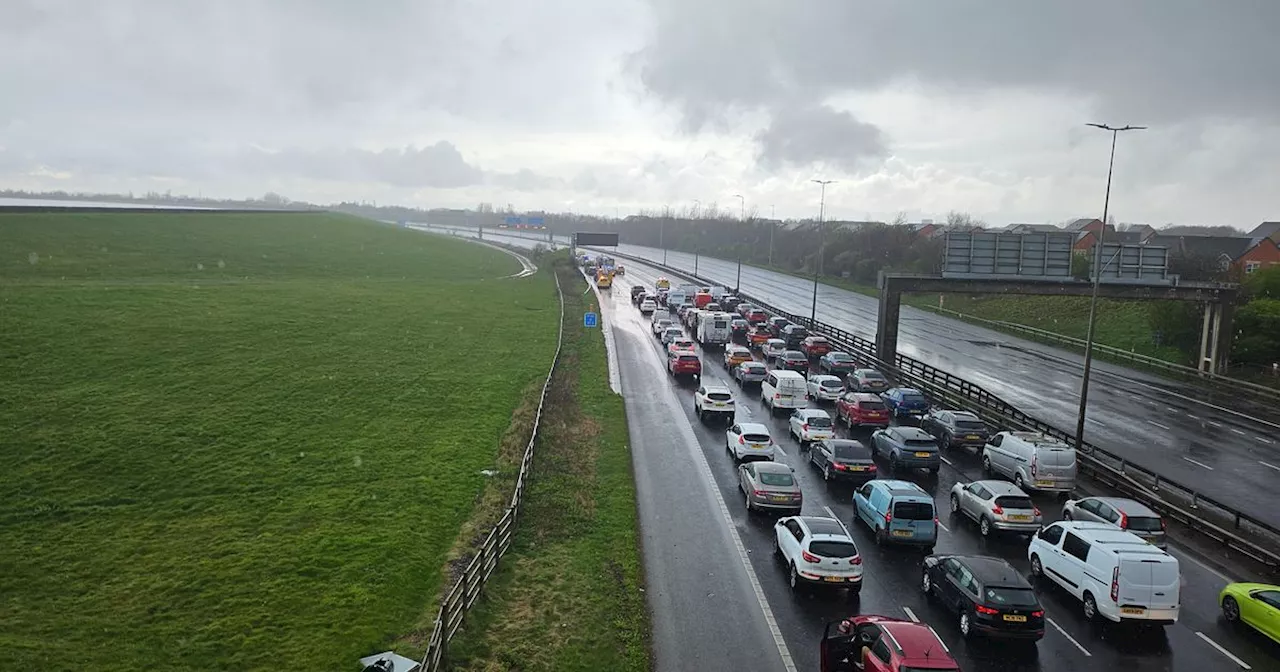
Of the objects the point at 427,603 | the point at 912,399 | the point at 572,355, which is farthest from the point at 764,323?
the point at 427,603

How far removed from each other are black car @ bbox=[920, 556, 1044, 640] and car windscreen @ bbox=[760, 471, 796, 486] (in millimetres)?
6728

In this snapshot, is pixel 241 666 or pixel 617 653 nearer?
pixel 241 666

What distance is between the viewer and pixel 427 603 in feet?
57.4

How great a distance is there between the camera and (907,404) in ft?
130

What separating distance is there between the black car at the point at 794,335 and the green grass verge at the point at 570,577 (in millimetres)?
29120

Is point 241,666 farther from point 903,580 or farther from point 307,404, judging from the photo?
point 307,404

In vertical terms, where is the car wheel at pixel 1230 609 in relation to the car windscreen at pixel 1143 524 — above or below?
below

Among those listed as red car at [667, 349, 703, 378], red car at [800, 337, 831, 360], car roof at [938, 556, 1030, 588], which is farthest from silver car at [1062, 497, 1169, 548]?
red car at [800, 337, 831, 360]

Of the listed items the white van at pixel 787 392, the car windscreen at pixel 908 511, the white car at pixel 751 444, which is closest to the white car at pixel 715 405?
the white van at pixel 787 392

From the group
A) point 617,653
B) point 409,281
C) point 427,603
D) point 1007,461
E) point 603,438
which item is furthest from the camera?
point 409,281

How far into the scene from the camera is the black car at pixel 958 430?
110 feet

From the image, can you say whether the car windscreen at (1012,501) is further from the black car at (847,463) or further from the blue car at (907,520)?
the black car at (847,463)

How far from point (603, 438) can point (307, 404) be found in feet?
38.8

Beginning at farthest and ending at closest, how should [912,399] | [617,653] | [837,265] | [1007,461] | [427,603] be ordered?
[837,265] → [912,399] → [1007,461] → [427,603] → [617,653]
